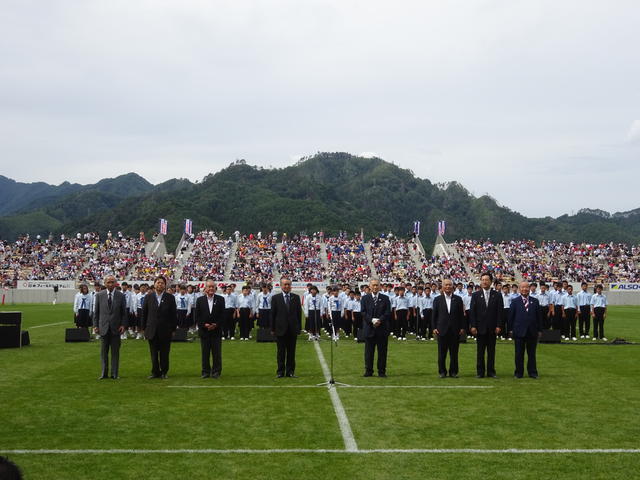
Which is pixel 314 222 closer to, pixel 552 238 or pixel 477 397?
pixel 552 238

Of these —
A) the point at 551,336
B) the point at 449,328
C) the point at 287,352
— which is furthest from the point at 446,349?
the point at 551,336

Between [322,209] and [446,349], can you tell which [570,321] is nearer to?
[446,349]

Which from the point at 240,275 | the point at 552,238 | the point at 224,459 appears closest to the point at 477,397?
the point at 224,459

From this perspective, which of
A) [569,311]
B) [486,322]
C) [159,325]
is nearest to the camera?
[159,325]

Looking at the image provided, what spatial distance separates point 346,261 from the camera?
56469 millimetres

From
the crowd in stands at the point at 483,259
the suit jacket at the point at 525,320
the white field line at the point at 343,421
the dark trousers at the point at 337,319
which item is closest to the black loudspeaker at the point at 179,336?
the dark trousers at the point at 337,319

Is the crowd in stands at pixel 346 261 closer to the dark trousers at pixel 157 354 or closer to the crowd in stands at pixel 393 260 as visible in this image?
the crowd in stands at pixel 393 260

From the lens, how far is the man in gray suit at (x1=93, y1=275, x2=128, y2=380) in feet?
40.6

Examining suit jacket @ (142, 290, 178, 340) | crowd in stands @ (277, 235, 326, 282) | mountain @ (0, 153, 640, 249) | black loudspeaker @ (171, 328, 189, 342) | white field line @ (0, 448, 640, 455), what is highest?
mountain @ (0, 153, 640, 249)

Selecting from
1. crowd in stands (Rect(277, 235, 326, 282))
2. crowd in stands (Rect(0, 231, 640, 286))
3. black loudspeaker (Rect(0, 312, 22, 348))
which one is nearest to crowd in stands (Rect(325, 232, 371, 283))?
crowd in stands (Rect(0, 231, 640, 286))

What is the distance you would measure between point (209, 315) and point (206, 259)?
44077 mm

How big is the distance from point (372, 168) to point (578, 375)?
141553mm

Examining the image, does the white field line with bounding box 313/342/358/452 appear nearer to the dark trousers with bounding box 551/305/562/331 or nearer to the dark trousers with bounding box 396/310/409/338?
the dark trousers with bounding box 396/310/409/338

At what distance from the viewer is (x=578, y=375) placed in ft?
42.8
